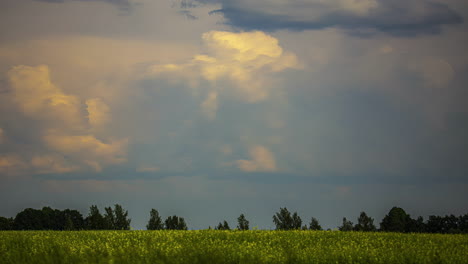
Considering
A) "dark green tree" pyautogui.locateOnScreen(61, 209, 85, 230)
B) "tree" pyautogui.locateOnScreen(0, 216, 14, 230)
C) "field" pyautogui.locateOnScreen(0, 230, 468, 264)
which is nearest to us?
"field" pyautogui.locateOnScreen(0, 230, 468, 264)

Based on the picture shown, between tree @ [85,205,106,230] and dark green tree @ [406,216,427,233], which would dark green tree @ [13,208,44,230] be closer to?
tree @ [85,205,106,230]

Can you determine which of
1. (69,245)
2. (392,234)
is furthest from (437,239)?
(69,245)

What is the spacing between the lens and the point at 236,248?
71.3 ft

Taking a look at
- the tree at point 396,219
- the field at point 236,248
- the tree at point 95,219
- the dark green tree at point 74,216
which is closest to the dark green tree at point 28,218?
the dark green tree at point 74,216

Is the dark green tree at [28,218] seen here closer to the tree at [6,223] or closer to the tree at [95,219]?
the tree at [6,223]

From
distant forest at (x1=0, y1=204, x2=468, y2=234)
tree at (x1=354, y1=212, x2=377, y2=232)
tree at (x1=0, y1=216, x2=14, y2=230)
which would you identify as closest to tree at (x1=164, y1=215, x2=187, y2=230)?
distant forest at (x1=0, y1=204, x2=468, y2=234)

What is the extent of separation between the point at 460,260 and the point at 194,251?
1054cm

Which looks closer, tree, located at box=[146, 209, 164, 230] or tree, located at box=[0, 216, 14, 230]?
tree, located at box=[146, 209, 164, 230]

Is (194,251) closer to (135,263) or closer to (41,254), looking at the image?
(135,263)

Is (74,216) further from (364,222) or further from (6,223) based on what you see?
(364,222)

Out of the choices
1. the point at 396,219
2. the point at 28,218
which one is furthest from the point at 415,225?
the point at 28,218

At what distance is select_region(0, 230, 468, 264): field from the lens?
19.8m

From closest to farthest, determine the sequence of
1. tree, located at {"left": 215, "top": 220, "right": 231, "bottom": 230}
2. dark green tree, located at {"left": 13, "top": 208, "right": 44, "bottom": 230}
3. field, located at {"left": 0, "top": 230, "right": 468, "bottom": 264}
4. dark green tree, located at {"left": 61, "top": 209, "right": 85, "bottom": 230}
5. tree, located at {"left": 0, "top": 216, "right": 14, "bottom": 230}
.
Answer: field, located at {"left": 0, "top": 230, "right": 468, "bottom": 264} → tree, located at {"left": 215, "top": 220, "right": 231, "bottom": 230} → dark green tree, located at {"left": 61, "top": 209, "right": 85, "bottom": 230} → dark green tree, located at {"left": 13, "top": 208, "right": 44, "bottom": 230} → tree, located at {"left": 0, "top": 216, "right": 14, "bottom": 230}

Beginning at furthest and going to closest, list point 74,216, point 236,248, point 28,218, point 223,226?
point 28,218 < point 74,216 < point 223,226 < point 236,248
